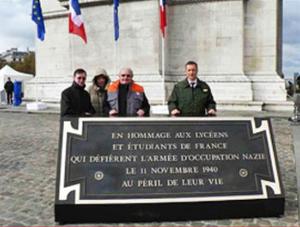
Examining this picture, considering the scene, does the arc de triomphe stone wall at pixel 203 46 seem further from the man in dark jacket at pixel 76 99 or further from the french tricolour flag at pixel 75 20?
the man in dark jacket at pixel 76 99

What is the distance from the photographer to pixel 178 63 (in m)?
20.4

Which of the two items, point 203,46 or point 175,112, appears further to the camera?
point 203,46

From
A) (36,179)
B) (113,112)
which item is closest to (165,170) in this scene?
(113,112)

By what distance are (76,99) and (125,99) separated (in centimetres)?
70

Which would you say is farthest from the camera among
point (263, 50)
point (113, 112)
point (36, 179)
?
point (263, 50)

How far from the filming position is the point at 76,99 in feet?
19.0

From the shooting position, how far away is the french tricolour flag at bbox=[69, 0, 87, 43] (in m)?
17.5

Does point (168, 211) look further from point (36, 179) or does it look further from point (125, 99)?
point (36, 179)

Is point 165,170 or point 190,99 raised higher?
point 190,99

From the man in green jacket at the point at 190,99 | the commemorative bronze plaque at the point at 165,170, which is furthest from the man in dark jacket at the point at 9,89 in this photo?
the commemorative bronze plaque at the point at 165,170

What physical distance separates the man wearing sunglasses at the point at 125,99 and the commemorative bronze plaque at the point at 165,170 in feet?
1.74

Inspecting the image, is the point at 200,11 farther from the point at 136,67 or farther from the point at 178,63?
the point at 136,67

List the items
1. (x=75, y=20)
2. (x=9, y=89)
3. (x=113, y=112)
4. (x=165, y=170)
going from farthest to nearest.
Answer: (x=9, y=89), (x=75, y=20), (x=113, y=112), (x=165, y=170)

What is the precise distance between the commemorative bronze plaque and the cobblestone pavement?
23 cm
